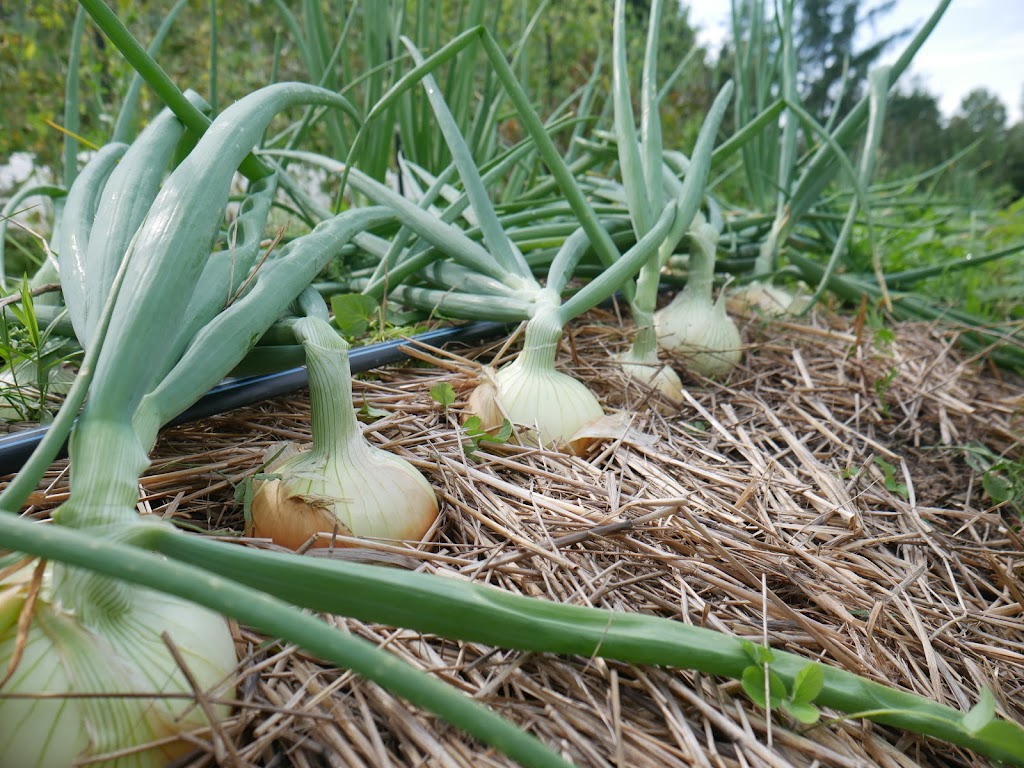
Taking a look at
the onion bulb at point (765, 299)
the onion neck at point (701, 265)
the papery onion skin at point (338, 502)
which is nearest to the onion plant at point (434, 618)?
the papery onion skin at point (338, 502)

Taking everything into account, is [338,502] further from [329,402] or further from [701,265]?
[701,265]

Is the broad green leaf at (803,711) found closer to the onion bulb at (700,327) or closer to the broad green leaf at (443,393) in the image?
the broad green leaf at (443,393)

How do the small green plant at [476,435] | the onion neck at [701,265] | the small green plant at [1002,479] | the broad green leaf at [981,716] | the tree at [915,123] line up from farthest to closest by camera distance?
the tree at [915,123] → the onion neck at [701,265] → the small green plant at [1002,479] → the small green plant at [476,435] → the broad green leaf at [981,716]

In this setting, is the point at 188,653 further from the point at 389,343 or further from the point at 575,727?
the point at 389,343

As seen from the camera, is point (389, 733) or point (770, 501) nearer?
point (389, 733)

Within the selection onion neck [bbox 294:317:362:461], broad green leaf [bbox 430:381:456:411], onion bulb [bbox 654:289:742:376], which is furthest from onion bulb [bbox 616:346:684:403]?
onion neck [bbox 294:317:362:461]

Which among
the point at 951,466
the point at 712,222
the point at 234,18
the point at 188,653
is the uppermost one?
the point at 234,18

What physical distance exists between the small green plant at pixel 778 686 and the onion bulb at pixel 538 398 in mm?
437

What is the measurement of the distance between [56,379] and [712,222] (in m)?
1.31

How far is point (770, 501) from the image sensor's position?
A: 33.9 inches

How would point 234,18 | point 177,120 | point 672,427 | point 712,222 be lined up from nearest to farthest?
point 177,120, point 672,427, point 712,222, point 234,18

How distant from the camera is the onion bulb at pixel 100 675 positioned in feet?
1.28

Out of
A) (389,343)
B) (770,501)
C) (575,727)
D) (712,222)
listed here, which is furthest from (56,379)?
(712,222)

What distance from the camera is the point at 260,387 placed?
886mm
